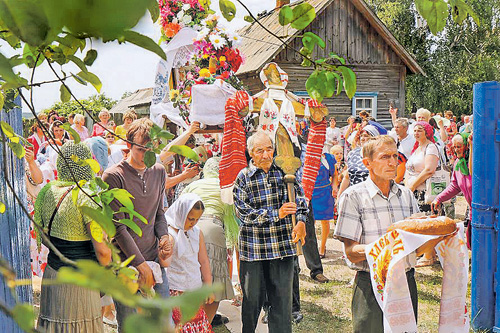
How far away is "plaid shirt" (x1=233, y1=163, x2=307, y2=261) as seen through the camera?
3.77 metres

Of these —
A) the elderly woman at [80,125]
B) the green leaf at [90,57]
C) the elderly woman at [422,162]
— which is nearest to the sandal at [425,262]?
the elderly woman at [422,162]

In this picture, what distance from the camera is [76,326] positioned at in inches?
123

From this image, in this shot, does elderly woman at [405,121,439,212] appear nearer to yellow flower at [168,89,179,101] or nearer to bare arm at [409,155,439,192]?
bare arm at [409,155,439,192]

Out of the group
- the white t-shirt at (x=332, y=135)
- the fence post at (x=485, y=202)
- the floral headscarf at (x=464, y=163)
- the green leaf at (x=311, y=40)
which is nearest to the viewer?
the green leaf at (x=311, y=40)

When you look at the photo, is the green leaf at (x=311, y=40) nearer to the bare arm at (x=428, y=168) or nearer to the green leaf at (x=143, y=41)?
the green leaf at (x=143, y=41)

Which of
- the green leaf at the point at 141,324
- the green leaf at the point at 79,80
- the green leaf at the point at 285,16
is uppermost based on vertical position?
the green leaf at the point at 285,16

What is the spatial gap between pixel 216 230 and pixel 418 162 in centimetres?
290

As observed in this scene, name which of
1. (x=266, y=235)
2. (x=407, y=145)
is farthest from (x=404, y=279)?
(x=407, y=145)

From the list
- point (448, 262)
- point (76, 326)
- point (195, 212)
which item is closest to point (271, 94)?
point (195, 212)

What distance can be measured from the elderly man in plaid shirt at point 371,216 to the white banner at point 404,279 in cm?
13

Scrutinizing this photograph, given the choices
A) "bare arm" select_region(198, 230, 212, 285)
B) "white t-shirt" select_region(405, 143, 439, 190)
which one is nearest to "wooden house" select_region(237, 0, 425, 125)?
"white t-shirt" select_region(405, 143, 439, 190)

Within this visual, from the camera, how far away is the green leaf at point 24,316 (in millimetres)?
458

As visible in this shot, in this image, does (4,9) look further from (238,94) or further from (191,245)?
(238,94)

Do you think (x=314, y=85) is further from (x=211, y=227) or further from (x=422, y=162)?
(x=422, y=162)
